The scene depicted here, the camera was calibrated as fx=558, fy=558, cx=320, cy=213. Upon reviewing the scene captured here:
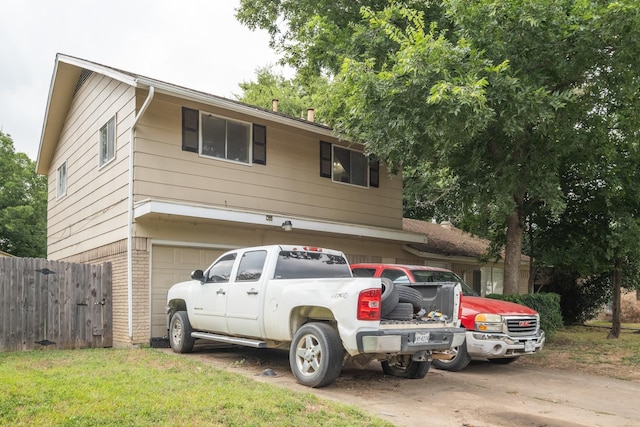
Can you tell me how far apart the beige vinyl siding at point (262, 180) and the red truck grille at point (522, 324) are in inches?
243

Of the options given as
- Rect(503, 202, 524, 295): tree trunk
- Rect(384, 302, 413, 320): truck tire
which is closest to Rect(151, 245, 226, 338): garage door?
Rect(384, 302, 413, 320): truck tire

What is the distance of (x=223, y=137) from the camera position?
510 inches

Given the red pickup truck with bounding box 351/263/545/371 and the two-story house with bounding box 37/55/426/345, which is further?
the two-story house with bounding box 37/55/426/345

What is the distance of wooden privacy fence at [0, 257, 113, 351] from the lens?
36.5ft

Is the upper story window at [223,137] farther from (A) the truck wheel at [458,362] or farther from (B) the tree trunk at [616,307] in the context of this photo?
(B) the tree trunk at [616,307]

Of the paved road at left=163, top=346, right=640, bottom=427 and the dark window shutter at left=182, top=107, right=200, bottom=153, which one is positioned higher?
the dark window shutter at left=182, top=107, right=200, bottom=153

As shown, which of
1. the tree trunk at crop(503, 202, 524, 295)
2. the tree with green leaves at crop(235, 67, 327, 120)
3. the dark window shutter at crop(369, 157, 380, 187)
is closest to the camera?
the tree trunk at crop(503, 202, 524, 295)

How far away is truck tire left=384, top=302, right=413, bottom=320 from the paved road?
1.03 meters

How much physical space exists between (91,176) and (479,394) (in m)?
11.2

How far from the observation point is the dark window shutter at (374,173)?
53.2ft

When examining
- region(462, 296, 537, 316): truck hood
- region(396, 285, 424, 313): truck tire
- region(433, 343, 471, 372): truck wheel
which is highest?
region(396, 285, 424, 313): truck tire

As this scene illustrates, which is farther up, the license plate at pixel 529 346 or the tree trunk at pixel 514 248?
the tree trunk at pixel 514 248

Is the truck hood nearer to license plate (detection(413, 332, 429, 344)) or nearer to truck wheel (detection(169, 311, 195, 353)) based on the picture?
A: license plate (detection(413, 332, 429, 344))

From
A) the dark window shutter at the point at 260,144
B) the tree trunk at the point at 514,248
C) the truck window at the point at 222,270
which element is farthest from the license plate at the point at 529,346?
the dark window shutter at the point at 260,144
